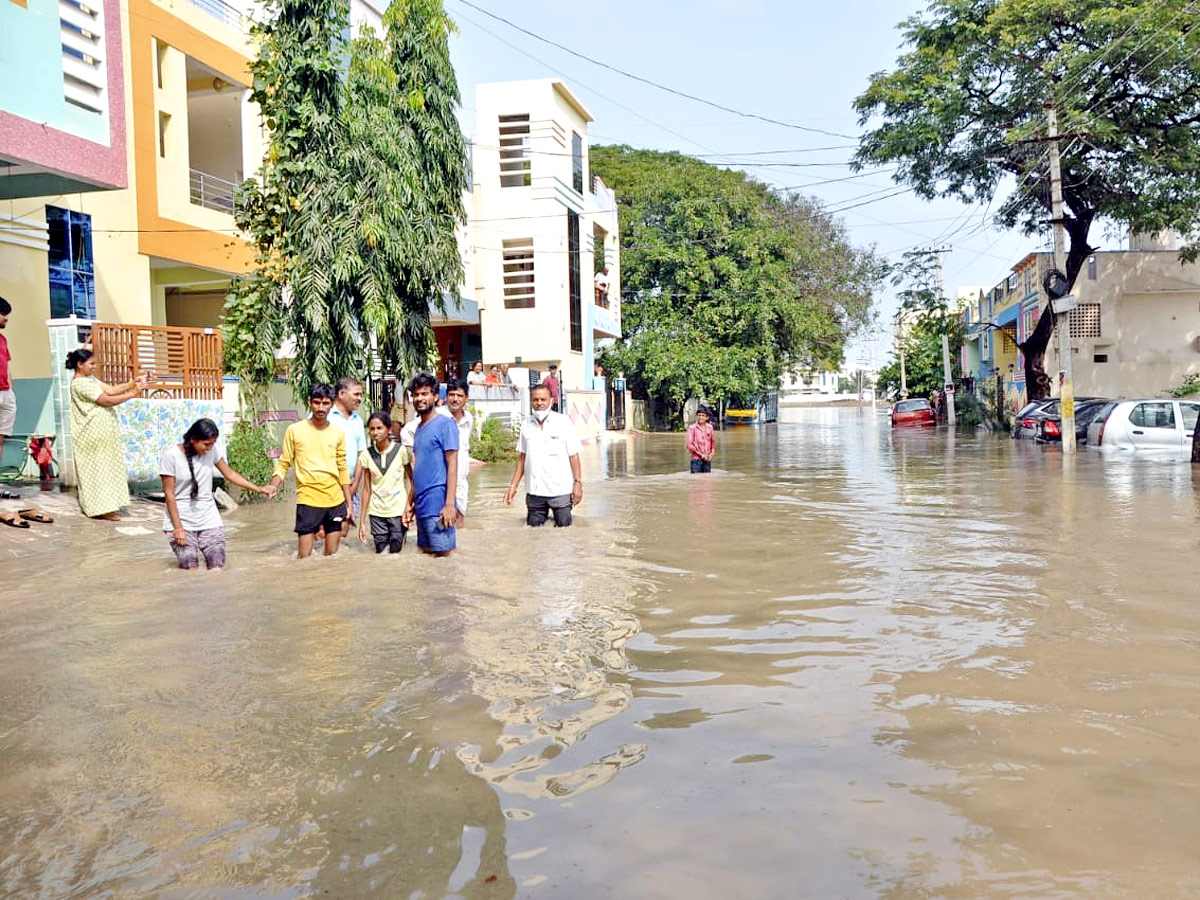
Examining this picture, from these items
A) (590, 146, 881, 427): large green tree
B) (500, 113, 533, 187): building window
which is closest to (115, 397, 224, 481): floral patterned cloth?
(500, 113, 533, 187): building window

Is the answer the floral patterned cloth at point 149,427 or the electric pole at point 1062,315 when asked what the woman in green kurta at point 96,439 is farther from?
the electric pole at point 1062,315

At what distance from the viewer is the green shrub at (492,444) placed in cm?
2533

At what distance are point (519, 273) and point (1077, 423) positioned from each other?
16.8 m

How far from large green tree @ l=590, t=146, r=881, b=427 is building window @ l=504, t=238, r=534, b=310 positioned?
33.3 feet

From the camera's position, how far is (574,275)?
121 feet

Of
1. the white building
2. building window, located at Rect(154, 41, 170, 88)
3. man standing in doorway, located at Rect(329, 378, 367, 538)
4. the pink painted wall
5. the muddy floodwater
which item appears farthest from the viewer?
the white building

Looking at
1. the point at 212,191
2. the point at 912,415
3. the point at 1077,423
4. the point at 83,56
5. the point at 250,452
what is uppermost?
the point at 83,56

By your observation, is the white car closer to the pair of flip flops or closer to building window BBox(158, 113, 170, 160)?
building window BBox(158, 113, 170, 160)

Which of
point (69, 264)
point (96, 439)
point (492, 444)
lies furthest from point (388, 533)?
point (492, 444)

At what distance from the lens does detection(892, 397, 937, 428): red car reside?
45.9 meters

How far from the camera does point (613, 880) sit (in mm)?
3404

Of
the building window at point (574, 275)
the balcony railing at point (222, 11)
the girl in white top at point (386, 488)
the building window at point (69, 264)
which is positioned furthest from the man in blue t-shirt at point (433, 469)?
the building window at point (574, 275)

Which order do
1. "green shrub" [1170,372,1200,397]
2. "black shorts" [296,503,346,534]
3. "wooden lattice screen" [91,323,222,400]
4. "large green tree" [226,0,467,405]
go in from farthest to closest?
"green shrub" [1170,372,1200,397], "large green tree" [226,0,467,405], "wooden lattice screen" [91,323,222,400], "black shorts" [296,503,346,534]

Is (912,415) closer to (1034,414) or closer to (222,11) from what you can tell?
(1034,414)
